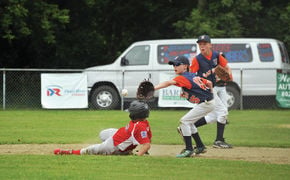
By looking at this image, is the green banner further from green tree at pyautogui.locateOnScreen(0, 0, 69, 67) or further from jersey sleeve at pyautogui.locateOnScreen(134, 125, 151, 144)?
jersey sleeve at pyautogui.locateOnScreen(134, 125, 151, 144)

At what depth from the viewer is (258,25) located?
28.7 metres

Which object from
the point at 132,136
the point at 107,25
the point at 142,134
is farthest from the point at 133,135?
the point at 107,25

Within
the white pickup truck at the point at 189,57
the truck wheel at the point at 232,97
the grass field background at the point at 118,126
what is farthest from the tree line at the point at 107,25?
the grass field background at the point at 118,126

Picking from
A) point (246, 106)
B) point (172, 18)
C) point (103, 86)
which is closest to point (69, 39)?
point (172, 18)

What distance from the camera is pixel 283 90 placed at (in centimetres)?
2317

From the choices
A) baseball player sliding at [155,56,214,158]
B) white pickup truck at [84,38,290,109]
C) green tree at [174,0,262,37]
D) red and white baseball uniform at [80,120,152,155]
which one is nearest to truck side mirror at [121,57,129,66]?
white pickup truck at [84,38,290,109]

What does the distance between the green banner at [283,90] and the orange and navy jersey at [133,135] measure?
13269 mm

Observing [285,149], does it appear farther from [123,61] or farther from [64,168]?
[123,61]

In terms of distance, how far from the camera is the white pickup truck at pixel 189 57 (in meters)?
22.9

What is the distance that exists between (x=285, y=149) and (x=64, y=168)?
5.13m

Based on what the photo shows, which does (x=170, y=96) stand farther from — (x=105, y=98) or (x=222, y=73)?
(x=222, y=73)

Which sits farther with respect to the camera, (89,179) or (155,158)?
(155,158)

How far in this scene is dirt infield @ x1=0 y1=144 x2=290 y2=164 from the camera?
1120 centimetres

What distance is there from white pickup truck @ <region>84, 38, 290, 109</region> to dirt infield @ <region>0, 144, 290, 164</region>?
10131mm
